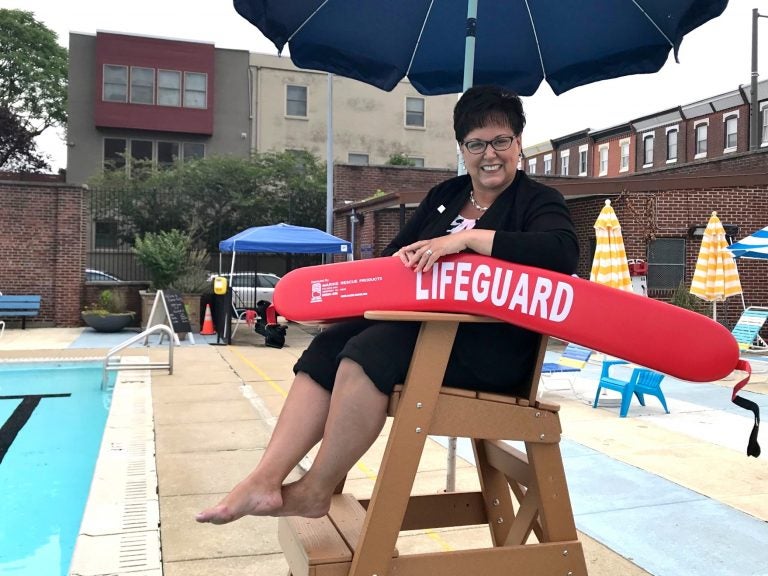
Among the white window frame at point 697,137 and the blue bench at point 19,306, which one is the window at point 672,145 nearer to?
the white window frame at point 697,137

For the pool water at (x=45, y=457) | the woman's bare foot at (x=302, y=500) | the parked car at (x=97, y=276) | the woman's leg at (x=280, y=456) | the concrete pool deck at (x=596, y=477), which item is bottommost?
the pool water at (x=45, y=457)

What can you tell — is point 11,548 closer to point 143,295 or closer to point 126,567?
point 126,567

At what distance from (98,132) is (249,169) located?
9.92 m

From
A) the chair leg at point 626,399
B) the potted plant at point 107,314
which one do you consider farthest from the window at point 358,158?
the chair leg at point 626,399

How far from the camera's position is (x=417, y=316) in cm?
186

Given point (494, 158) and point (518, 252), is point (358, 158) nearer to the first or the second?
point (494, 158)

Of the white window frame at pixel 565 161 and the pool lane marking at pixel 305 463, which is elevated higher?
the white window frame at pixel 565 161

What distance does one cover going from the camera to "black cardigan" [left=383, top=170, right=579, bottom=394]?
201cm

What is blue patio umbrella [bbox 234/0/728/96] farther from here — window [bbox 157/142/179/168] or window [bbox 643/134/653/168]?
window [bbox 643/134/653/168]

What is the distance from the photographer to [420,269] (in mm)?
2010

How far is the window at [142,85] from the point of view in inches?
1132

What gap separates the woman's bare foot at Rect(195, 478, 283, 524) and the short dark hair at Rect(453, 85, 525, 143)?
138 cm

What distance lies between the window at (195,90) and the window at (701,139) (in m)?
22.1

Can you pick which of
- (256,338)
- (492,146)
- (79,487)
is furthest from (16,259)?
(492,146)
